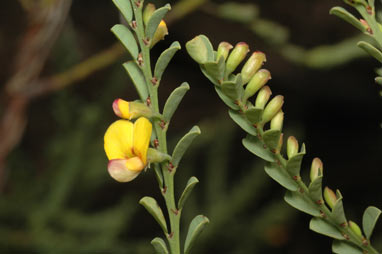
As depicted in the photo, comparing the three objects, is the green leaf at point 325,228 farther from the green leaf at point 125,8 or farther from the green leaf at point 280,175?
the green leaf at point 125,8

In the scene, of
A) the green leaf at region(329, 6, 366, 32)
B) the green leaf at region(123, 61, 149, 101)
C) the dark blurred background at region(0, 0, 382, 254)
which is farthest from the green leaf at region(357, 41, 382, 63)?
the dark blurred background at region(0, 0, 382, 254)

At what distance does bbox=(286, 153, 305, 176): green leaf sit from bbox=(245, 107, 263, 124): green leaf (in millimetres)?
29

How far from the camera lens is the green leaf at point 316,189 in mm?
319

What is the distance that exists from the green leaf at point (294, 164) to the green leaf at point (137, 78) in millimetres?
88

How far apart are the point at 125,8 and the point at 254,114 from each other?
0.29 feet

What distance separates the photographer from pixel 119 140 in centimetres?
33

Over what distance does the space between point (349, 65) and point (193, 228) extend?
160 cm

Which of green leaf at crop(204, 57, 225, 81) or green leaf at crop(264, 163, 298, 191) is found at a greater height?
green leaf at crop(204, 57, 225, 81)

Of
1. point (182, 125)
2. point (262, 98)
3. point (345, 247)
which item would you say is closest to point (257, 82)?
point (262, 98)

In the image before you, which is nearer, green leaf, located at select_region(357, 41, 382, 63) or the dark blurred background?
green leaf, located at select_region(357, 41, 382, 63)

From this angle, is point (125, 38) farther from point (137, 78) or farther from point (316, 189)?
point (316, 189)

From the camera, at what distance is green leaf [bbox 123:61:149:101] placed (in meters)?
0.31

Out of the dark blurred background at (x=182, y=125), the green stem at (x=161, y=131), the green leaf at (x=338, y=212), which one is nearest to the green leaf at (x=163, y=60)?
the green stem at (x=161, y=131)

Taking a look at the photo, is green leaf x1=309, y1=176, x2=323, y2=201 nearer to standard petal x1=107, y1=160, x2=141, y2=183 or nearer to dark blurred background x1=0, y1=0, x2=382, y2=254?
standard petal x1=107, y1=160, x2=141, y2=183
